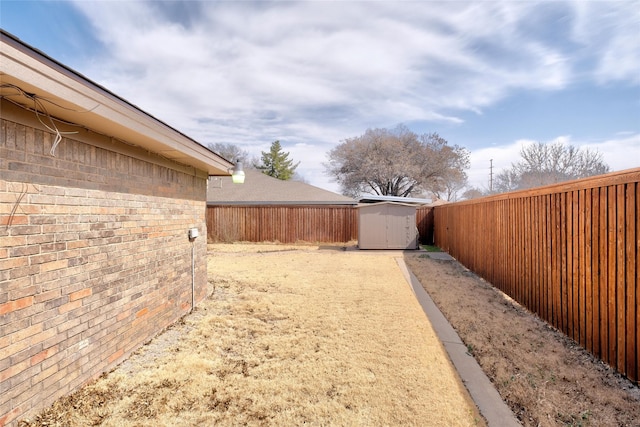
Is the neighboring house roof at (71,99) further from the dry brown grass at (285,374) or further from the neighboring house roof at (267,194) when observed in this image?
the neighboring house roof at (267,194)

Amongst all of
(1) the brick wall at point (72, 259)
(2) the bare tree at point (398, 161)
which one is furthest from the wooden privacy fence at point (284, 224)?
(2) the bare tree at point (398, 161)

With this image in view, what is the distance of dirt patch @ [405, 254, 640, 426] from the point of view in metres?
2.19

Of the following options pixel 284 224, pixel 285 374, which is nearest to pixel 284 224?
pixel 284 224

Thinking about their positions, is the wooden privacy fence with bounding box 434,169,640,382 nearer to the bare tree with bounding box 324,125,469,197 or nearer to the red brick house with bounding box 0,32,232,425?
the red brick house with bounding box 0,32,232,425

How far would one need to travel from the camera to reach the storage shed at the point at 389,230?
41.2 feet

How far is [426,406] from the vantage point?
2.25m

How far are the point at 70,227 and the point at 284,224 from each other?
12.6 metres

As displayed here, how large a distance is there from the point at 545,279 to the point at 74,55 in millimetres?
8889

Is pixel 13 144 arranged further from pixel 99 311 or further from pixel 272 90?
pixel 272 90

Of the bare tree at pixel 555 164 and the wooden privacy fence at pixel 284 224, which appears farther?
the bare tree at pixel 555 164

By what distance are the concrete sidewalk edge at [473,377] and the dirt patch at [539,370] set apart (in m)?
0.07

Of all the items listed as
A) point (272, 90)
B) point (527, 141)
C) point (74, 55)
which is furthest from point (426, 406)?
point (527, 141)

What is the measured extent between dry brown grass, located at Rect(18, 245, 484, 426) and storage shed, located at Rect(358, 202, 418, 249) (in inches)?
298

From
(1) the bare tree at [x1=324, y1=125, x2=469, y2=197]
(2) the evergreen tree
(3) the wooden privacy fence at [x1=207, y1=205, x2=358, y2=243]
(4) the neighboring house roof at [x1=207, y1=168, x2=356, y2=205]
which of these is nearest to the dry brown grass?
(3) the wooden privacy fence at [x1=207, y1=205, x2=358, y2=243]
